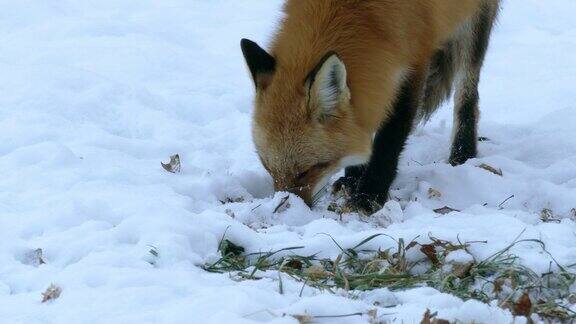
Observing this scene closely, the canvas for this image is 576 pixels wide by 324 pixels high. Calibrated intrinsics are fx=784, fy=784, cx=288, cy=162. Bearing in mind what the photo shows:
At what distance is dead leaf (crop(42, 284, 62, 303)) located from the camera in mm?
3496

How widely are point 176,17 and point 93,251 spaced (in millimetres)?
6197

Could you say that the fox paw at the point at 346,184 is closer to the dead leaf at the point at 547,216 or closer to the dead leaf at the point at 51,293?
the dead leaf at the point at 547,216

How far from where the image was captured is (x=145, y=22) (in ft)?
30.3

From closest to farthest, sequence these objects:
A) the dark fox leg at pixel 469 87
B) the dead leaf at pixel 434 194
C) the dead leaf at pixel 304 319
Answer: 1. the dead leaf at pixel 304 319
2. the dead leaf at pixel 434 194
3. the dark fox leg at pixel 469 87

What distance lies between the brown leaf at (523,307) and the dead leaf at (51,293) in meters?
2.01

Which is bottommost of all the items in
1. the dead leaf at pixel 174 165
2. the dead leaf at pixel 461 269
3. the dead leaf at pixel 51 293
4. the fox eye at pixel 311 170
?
the dead leaf at pixel 51 293

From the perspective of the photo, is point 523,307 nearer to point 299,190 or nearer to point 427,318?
point 427,318

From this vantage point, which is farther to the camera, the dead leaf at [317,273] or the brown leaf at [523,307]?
the dead leaf at [317,273]

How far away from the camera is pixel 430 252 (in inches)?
161

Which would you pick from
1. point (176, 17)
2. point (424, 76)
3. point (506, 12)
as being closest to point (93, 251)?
point (424, 76)

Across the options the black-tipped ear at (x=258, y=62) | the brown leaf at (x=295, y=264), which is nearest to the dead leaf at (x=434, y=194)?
the black-tipped ear at (x=258, y=62)

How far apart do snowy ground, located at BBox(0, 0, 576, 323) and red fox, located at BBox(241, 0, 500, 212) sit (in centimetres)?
32

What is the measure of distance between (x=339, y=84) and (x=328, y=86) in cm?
7

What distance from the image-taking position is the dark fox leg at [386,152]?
5770 mm
